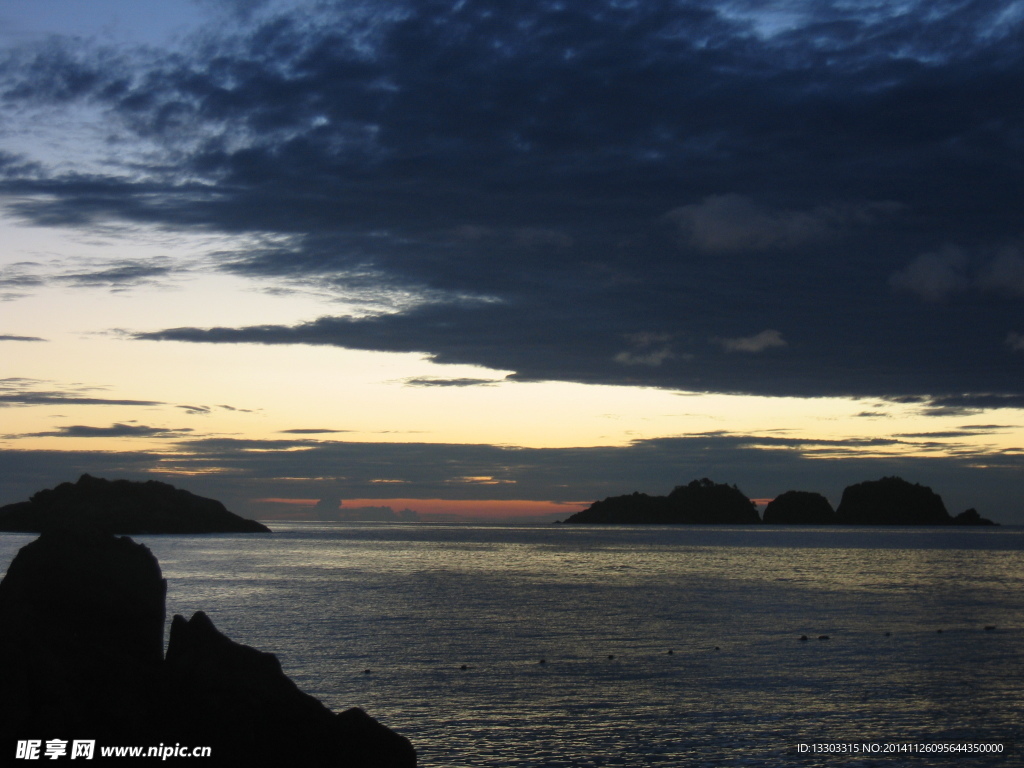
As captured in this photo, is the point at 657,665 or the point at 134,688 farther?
the point at 657,665

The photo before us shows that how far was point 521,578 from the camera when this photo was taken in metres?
115

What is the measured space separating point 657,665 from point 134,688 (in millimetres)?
28624

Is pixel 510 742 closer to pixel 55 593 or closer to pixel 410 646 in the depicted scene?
pixel 55 593

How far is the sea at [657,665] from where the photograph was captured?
104 feet

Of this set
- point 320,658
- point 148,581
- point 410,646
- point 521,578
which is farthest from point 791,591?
point 148,581

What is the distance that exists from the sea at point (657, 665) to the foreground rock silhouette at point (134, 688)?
5.17 metres

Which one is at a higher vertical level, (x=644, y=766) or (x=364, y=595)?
(x=644, y=766)

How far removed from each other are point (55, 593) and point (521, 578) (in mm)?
87413

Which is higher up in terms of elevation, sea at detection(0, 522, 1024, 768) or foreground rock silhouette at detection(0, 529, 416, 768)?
foreground rock silhouette at detection(0, 529, 416, 768)

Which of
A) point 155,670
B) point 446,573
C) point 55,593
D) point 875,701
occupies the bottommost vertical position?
point 446,573

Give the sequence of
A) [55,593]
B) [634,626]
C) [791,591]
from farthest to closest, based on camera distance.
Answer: [791,591] < [634,626] < [55,593]

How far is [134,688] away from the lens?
2816 cm

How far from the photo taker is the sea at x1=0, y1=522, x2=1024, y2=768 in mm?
31703

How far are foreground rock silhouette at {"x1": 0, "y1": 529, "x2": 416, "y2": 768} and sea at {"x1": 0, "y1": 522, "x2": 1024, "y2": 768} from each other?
517 centimetres
